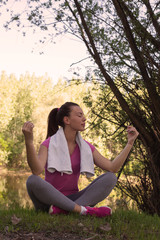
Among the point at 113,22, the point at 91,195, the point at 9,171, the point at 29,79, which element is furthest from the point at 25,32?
the point at 29,79

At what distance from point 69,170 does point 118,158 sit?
55cm

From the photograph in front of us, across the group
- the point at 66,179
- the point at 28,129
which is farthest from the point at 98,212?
the point at 28,129

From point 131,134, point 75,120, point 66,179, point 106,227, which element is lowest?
point 106,227

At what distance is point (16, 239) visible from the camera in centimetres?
251

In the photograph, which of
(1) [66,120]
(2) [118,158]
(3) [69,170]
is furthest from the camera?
(1) [66,120]

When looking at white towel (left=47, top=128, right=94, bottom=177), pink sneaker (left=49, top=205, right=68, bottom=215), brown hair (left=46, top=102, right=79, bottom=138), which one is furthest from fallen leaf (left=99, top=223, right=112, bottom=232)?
brown hair (left=46, top=102, right=79, bottom=138)

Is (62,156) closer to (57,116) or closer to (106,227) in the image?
(57,116)

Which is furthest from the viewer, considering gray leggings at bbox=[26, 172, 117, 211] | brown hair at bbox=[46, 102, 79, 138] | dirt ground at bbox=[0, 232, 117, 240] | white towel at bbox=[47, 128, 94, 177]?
brown hair at bbox=[46, 102, 79, 138]

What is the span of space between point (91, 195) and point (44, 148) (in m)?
0.71

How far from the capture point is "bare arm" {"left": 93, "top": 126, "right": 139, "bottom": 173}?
347 cm

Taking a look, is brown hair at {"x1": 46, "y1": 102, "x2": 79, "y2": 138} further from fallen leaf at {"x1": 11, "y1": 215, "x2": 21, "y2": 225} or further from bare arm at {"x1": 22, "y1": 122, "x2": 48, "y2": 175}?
fallen leaf at {"x1": 11, "y1": 215, "x2": 21, "y2": 225}

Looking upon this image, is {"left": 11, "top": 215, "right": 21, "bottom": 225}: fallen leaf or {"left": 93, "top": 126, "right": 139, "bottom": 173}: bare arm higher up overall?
{"left": 93, "top": 126, "right": 139, "bottom": 173}: bare arm

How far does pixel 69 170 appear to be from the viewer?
11.3ft

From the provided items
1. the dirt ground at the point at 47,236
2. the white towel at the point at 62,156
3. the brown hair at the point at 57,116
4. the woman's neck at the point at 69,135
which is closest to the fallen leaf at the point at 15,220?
the dirt ground at the point at 47,236
